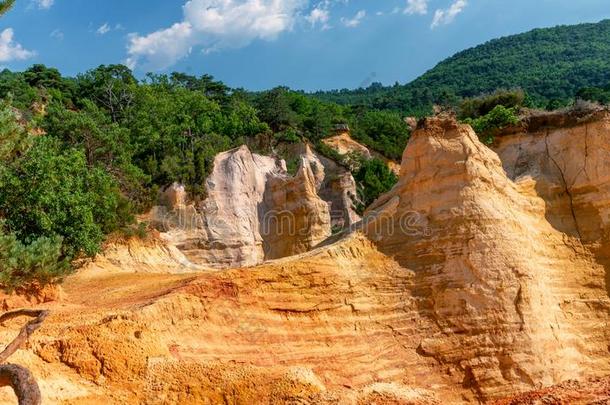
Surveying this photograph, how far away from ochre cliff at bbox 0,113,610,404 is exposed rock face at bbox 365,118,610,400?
3 cm

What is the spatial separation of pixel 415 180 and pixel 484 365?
14.7 feet

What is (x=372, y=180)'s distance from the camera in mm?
44094

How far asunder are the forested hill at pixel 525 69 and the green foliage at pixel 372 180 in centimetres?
3342

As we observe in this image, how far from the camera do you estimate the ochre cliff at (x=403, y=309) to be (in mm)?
9414

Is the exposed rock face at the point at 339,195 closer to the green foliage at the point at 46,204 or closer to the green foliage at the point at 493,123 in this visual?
the green foliage at the point at 493,123

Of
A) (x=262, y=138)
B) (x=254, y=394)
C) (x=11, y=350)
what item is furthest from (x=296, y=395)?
(x=262, y=138)

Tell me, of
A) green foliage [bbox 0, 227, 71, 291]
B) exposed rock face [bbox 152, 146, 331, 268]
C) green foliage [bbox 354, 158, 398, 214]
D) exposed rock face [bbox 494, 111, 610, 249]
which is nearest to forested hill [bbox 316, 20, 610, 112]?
green foliage [bbox 354, 158, 398, 214]

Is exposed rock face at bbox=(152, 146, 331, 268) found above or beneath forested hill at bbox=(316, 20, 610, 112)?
beneath

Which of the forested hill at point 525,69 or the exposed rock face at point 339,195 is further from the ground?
the forested hill at point 525,69

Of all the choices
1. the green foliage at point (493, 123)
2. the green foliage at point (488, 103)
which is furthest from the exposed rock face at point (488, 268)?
the green foliage at point (488, 103)

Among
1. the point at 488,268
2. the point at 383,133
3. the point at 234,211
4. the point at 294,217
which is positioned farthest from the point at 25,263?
the point at 383,133

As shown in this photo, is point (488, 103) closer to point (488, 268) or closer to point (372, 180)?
point (372, 180)

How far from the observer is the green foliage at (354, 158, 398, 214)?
4285 cm

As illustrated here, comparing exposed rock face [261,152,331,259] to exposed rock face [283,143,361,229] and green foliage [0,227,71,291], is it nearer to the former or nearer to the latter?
exposed rock face [283,143,361,229]
